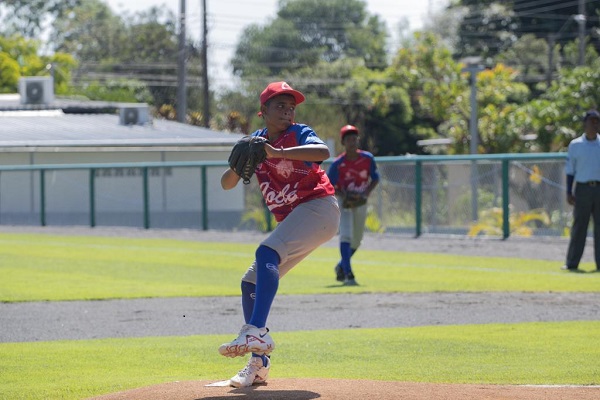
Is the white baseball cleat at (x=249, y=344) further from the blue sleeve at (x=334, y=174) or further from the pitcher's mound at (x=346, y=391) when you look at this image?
the blue sleeve at (x=334, y=174)

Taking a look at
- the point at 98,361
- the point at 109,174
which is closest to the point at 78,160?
the point at 109,174

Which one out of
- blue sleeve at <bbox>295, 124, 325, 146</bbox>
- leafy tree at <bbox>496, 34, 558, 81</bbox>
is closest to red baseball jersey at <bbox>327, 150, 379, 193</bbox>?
blue sleeve at <bbox>295, 124, 325, 146</bbox>

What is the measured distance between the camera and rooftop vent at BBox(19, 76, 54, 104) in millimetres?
48875

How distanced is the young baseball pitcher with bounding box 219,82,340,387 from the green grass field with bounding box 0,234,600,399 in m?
1.09

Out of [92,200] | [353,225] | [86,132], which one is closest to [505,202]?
[353,225]

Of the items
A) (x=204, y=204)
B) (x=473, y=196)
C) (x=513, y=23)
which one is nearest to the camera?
(x=473, y=196)

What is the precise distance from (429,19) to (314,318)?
8872cm

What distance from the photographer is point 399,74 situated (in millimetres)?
51000

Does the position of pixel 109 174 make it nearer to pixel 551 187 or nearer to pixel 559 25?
pixel 551 187

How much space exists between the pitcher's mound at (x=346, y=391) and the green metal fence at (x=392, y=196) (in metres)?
16.5

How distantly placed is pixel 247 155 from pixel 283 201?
0.58m

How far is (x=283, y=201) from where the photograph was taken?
24.2 ft

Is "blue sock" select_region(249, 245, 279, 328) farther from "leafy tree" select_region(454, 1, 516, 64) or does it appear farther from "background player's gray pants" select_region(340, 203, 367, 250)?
"leafy tree" select_region(454, 1, 516, 64)

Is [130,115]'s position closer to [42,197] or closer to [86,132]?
[86,132]
